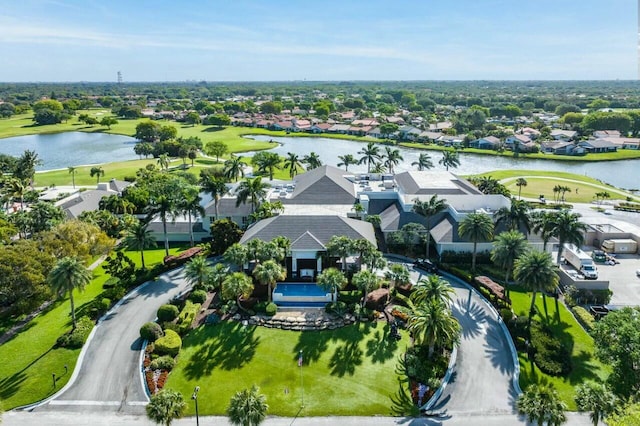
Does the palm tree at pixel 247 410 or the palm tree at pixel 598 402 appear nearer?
the palm tree at pixel 247 410

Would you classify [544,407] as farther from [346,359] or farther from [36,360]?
[36,360]

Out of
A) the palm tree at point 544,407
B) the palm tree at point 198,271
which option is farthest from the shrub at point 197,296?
the palm tree at point 544,407

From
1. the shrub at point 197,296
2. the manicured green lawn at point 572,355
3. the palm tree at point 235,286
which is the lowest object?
the manicured green lawn at point 572,355

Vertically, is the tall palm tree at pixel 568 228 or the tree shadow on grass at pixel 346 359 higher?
the tall palm tree at pixel 568 228

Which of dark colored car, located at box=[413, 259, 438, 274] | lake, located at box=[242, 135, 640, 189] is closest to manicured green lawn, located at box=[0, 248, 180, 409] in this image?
dark colored car, located at box=[413, 259, 438, 274]

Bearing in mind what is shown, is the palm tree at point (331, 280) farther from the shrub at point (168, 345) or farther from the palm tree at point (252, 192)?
the palm tree at point (252, 192)

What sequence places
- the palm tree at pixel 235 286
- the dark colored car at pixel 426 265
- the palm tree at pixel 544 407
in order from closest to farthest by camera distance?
the palm tree at pixel 544 407
the palm tree at pixel 235 286
the dark colored car at pixel 426 265

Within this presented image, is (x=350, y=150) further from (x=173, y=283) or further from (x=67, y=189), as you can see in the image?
(x=173, y=283)

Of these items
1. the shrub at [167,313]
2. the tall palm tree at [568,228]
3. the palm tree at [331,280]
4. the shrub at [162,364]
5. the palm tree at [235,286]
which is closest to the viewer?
the shrub at [162,364]

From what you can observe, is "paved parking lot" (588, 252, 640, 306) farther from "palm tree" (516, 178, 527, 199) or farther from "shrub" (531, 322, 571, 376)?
"palm tree" (516, 178, 527, 199)
